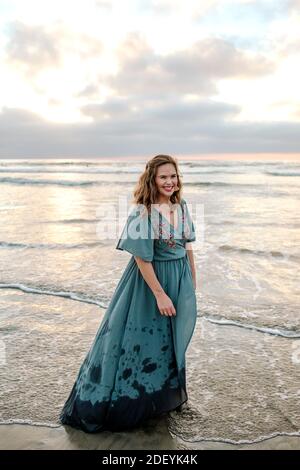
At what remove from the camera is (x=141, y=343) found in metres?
3.10

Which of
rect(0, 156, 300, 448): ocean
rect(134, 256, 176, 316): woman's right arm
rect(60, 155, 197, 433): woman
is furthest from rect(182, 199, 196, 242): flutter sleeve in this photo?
rect(0, 156, 300, 448): ocean

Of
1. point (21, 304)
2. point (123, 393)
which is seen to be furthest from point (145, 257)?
point (21, 304)

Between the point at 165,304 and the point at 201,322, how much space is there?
99.6 inches

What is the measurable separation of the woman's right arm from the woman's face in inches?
19.4

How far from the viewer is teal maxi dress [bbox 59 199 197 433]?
10.1ft

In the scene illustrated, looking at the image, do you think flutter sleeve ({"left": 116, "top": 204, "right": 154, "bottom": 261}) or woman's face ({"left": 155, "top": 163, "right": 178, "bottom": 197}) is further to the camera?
woman's face ({"left": 155, "top": 163, "right": 178, "bottom": 197})

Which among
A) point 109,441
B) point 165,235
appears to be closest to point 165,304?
point 165,235

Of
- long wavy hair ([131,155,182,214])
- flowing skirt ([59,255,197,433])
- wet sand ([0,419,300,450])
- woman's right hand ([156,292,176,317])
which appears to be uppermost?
long wavy hair ([131,155,182,214])

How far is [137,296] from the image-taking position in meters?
3.08

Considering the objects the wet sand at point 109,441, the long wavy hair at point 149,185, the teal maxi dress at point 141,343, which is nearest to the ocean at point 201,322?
the wet sand at point 109,441

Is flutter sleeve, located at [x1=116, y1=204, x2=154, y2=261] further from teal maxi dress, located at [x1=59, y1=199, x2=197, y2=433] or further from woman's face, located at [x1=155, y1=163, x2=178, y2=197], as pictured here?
woman's face, located at [x1=155, y1=163, x2=178, y2=197]

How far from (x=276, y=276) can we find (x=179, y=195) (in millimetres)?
4668

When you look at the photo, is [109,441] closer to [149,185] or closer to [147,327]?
[147,327]

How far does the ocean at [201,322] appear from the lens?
140 inches
